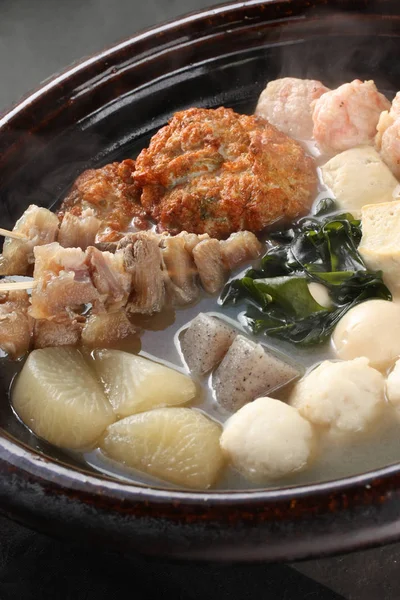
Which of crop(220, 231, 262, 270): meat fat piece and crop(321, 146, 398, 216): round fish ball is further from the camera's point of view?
crop(321, 146, 398, 216): round fish ball

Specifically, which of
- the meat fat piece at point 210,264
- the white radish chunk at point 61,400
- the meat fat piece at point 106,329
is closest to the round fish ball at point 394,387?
the meat fat piece at point 210,264

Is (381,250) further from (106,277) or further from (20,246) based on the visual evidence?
(20,246)

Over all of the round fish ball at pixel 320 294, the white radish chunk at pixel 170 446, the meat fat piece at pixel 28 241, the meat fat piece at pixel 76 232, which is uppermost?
the meat fat piece at pixel 28 241

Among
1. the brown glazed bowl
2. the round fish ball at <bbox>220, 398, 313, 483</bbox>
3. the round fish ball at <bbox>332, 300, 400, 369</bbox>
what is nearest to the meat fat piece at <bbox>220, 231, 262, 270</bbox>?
the round fish ball at <bbox>332, 300, 400, 369</bbox>

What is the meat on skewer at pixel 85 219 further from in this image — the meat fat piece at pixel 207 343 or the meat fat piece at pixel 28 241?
the meat fat piece at pixel 207 343

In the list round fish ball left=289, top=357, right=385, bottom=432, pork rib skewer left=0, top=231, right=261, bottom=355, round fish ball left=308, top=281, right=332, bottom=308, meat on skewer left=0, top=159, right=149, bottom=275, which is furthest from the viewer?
meat on skewer left=0, top=159, right=149, bottom=275

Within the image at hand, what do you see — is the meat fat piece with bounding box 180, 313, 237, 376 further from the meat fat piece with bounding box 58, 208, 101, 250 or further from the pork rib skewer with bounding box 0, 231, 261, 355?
the meat fat piece with bounding box 58, 208, 101, 250

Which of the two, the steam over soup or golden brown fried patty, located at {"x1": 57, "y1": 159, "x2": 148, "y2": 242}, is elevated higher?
golden brown fried patty, located at {"x1": 57, "y1": 159, "x2": 148, "y2": 242}
